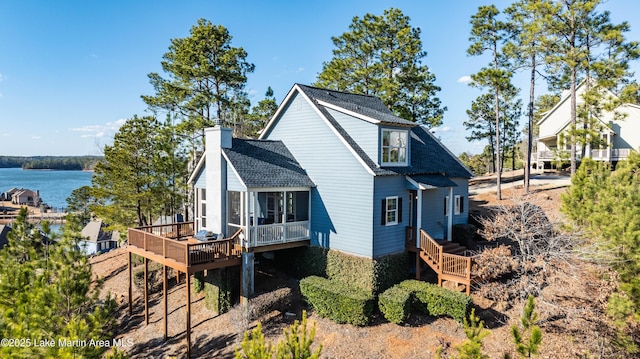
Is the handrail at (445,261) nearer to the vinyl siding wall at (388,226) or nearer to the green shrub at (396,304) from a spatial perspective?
the vinyl siding wall at (388,226)

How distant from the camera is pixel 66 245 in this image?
1285 cm

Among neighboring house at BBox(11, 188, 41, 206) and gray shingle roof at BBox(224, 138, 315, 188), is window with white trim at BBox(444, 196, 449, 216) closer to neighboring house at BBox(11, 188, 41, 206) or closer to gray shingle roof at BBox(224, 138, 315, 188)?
gray shingle roof at BBox(224, 138, 315, 188)

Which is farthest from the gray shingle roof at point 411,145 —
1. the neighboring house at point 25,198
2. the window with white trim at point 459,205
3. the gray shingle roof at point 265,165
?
the neighboring house at point 25,198

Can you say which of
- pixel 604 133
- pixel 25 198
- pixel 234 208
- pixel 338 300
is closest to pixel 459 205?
pixel 338 300

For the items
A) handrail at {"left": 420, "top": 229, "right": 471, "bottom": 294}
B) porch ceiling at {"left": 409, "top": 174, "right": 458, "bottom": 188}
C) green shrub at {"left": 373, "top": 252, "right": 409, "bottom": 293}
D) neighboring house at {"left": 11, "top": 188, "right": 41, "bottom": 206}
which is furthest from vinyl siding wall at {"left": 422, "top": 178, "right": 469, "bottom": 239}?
neighboring house at {"left": 11, "top": 188, "right": 41, "bottom": 206}

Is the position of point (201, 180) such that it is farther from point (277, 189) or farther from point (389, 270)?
point (389, 270)

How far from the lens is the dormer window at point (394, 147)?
15.9 metres

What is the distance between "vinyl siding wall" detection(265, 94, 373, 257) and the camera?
597 inches

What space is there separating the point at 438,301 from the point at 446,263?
170 centimetres

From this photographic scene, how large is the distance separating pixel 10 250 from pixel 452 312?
1567cm

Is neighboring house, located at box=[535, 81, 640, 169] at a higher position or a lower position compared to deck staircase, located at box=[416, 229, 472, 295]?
higher

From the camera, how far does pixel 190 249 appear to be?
1429 centimetres

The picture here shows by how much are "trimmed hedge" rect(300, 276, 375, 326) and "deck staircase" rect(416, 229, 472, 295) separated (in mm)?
2870

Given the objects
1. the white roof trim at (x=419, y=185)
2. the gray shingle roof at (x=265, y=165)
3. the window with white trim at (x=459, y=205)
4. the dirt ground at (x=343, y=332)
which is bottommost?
the dirt ground at (x=343, y=332)
